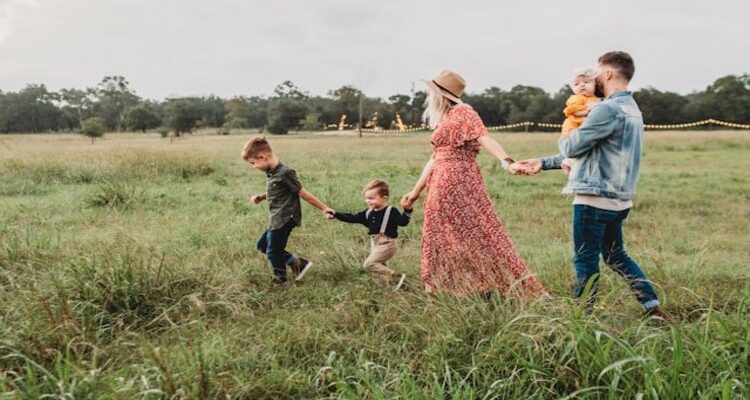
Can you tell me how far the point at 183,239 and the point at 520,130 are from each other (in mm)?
61412

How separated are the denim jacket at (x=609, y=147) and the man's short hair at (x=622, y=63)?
0.43ft

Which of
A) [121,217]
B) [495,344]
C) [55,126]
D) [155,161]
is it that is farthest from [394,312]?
[55,126]

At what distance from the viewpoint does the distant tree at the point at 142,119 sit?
79375mm

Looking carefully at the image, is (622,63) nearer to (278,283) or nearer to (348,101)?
(278,283)

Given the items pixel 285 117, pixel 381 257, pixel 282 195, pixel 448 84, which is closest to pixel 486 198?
pixel 448 84

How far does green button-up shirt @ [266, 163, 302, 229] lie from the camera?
473 cm

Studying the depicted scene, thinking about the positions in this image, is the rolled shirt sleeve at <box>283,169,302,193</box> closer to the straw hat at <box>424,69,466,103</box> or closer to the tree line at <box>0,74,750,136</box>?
the straw hat at <box>424,69,466,103</box>

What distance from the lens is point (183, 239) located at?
20.6 ft

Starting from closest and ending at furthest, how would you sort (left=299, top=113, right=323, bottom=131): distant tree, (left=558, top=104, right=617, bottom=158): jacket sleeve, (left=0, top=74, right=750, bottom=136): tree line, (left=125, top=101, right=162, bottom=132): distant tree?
(left=558, top=104, right=617, bottom=158): jacket sleeve, (left=0, top=74, right=750, bottom=136): tree line, (left=299, top=113, right=323, bottom=131): distant tree, (left=125, top=101, right=162, bottom=132): distant tree

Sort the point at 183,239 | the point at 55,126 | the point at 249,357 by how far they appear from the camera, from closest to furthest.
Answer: the point at 249,357 → the point at 183,239 → the point at 55,126

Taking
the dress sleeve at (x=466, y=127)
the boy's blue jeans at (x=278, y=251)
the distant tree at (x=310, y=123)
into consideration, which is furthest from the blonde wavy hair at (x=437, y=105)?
the distant tree at (x=310, y=123)

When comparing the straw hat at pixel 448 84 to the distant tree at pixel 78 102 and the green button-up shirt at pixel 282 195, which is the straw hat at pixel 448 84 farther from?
the distant tree at pixel 78 102

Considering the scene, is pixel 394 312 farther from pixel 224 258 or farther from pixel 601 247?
pixel 224 258

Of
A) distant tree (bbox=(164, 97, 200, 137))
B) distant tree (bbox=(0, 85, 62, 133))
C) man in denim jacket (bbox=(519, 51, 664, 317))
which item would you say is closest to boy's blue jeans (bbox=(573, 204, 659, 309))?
man in denim jacket (bbox=(519, 51, 664, 317))
